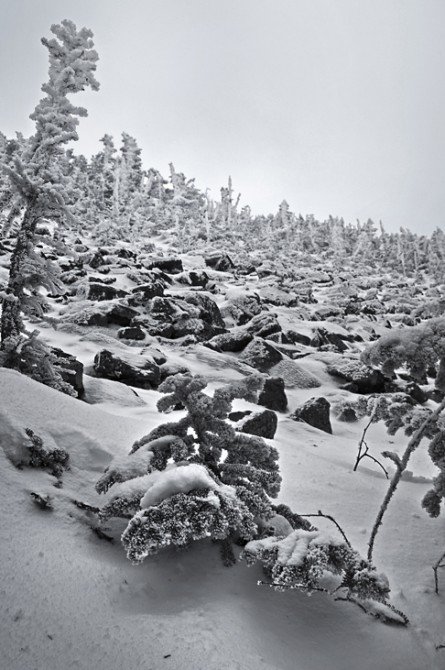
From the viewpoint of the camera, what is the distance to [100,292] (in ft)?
62.7

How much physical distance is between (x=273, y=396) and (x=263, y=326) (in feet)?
27.6

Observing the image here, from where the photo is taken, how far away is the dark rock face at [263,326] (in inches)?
700

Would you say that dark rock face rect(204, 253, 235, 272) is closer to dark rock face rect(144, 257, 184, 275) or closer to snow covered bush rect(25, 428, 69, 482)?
dark rock face rect(144, 257, 184, 275)

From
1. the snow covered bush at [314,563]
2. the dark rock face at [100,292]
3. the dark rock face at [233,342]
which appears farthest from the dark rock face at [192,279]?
the snow covered bush at [314,563]

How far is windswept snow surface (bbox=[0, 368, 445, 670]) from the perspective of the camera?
162cm

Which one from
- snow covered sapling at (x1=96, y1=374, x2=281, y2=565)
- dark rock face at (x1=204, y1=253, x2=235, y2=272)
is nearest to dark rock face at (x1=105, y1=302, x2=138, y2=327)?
snow covered sapling at (x1=96, y1=374, x2=281, y2=565)

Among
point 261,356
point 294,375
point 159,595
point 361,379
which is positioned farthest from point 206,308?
point 159,595

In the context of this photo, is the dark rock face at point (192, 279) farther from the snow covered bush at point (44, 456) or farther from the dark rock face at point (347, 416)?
the snow covered bush at point (44, 456)

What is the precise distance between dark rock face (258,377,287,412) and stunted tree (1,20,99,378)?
5.69 metres

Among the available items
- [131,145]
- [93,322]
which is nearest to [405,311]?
[93,322]

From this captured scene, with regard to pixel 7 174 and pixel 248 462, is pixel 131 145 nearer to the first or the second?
pixel 7 174

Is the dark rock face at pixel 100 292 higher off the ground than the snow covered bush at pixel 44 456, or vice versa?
the dark rock face at pixel 100 292

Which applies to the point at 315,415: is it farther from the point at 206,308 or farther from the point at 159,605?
the point at 206,308

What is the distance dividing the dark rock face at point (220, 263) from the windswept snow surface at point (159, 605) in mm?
35366
